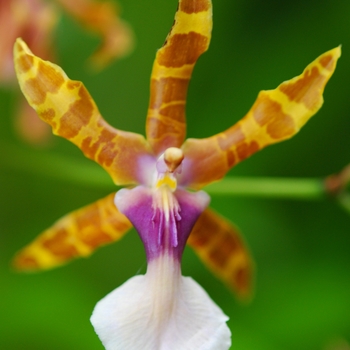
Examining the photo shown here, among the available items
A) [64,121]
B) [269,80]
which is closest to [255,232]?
[269,80]

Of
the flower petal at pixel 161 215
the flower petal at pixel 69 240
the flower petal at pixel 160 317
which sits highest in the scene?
the flower petal at pixel 69 240

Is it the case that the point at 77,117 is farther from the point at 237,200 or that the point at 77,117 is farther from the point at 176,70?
the point at 237,200

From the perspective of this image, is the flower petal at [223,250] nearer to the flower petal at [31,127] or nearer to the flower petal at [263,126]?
the flower petal at [263,126]

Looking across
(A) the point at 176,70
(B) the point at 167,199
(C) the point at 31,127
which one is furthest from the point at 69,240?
(C) the point at 31,127

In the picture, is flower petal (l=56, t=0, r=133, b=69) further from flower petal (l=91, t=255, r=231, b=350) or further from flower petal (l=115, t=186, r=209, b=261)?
flower petal (l=91, t=255, r=231, b=350)

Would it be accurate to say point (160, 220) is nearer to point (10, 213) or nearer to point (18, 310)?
point (18, 310)

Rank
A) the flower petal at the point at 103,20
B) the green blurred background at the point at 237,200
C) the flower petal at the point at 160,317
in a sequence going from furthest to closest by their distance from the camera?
the green blurred background at the point at 237,200, the flower petal at the point at 103,20, the flower petal at the point at 160,317

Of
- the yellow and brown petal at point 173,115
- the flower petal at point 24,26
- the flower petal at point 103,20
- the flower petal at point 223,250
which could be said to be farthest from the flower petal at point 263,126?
the flower petal at point 24,26

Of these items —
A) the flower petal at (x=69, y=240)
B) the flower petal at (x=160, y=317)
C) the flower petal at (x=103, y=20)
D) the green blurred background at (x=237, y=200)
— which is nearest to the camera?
the flower petal at (x=160, y=317)

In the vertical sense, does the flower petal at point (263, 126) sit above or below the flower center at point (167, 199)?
above
